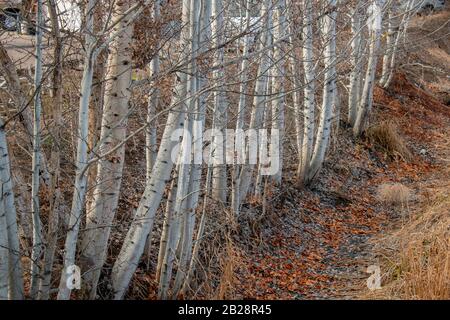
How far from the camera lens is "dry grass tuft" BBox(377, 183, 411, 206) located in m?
9.66

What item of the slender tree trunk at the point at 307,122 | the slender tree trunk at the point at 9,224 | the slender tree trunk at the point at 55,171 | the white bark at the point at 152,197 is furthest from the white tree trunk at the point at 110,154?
the slender tree trunk at the point at 307,122

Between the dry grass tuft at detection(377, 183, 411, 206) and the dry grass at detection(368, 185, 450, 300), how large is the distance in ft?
5.76

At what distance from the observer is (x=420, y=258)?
223 inches

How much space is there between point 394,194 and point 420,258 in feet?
13.9

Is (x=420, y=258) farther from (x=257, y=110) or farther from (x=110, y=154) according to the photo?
(x=110, y=154)

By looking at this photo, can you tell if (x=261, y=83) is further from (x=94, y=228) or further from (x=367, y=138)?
(x=367, y=138)

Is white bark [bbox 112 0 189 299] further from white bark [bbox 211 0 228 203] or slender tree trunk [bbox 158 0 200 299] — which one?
white bark [bbox 211 0 228 203]

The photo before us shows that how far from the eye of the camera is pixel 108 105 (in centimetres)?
448

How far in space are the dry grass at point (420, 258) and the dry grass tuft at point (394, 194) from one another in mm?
1757

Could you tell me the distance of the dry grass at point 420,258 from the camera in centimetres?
506

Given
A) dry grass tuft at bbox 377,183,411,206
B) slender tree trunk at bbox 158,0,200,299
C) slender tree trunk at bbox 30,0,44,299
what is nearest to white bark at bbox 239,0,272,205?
slender tree trunk at bbox 158,0,200,299

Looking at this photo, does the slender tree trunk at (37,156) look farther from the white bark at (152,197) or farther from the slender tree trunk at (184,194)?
the slender tree trunk at (184,194)
